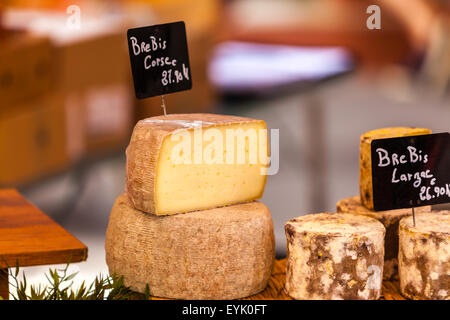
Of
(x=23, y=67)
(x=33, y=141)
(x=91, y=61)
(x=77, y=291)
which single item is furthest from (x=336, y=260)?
(x=33, y=141)

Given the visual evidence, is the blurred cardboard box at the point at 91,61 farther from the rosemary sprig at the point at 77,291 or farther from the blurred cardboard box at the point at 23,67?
the rosemary sprig at the point at 77,291

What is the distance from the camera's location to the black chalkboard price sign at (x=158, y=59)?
1.47 meters

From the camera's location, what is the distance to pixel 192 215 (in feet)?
4.74

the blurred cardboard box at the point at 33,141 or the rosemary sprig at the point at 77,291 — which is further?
the blurred cardboard box at the point at 33,141

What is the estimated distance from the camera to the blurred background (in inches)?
136

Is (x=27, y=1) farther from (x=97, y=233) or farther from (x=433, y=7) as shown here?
(x=433, y=7)

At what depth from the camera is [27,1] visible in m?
4.18

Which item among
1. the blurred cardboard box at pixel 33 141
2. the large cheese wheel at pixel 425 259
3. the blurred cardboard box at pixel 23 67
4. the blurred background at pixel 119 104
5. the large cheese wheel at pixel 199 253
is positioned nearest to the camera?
the large cheese wheel at pixel 425 259

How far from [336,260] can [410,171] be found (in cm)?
21

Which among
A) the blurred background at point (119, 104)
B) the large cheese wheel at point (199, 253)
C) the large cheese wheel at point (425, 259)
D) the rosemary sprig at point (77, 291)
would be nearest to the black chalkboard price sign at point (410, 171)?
the large cheese wheel at point (425, 259)

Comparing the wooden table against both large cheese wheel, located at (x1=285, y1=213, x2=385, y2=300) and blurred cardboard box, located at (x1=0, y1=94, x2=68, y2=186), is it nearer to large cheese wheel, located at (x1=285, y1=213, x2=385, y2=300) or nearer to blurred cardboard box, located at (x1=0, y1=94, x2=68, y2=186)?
large cheese wheel, located at (x1=285, y1=213, x2=385, y2=300)

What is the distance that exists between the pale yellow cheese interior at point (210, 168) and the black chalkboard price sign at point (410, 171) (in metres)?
0.28

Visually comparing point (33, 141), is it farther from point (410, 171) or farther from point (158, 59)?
point (410, 171)

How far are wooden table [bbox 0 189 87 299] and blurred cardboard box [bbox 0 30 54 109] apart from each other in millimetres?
1725
